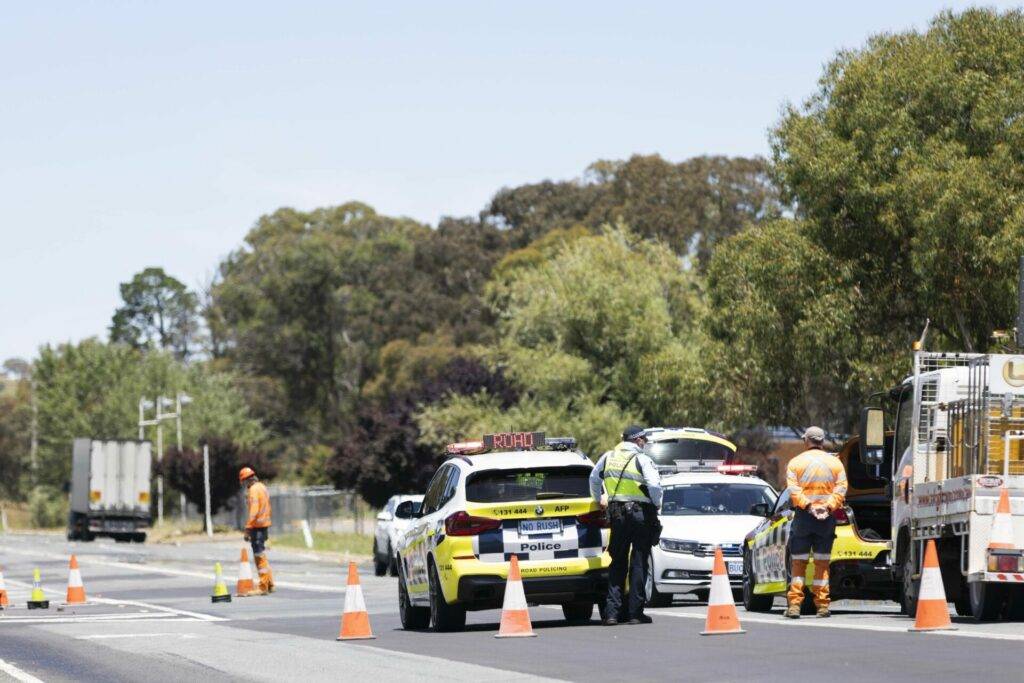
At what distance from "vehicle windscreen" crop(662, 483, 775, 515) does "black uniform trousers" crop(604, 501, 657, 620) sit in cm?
478

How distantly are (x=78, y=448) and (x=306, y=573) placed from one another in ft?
112

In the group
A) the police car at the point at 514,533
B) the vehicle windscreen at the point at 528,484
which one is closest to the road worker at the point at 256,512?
the police car at the point at 514,533

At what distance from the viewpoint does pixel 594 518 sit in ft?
60.5

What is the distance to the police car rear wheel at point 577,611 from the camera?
1967 centimetres

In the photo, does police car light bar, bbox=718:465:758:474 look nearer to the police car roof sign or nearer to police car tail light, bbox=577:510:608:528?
the police car roof sign

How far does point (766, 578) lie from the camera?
2002 cm

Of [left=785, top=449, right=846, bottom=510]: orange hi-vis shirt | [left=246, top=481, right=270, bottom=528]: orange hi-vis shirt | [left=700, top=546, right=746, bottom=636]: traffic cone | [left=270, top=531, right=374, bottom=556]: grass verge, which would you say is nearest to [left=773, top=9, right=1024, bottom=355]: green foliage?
[left=246, top=481, right=270, bottom=528]: orange hi-vis shirt

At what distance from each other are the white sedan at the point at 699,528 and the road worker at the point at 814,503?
2.87 m

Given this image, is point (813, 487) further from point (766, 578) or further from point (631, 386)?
point (631, 386)

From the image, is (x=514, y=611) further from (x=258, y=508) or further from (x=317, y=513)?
(x=317, y=513)

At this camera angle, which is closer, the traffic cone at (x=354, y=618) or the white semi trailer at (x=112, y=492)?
the traffic cone at (x=354, y=618)

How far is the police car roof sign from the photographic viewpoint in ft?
62.3

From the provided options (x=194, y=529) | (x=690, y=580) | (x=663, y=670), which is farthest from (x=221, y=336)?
(x=663, y=670)

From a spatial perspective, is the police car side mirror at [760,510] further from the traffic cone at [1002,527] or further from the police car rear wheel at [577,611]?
the traffic cone at [1002,527]
